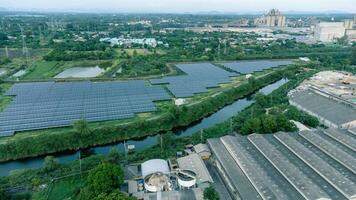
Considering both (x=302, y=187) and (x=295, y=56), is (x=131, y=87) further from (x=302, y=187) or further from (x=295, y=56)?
(x=295, y=56)

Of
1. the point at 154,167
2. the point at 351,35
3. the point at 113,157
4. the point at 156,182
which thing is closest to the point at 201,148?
the point at 154,167

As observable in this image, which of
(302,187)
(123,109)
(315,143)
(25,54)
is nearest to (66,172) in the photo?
(123,109)

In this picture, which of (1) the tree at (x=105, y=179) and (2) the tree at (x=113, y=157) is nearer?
(1) the tree at (x=105, y=179)

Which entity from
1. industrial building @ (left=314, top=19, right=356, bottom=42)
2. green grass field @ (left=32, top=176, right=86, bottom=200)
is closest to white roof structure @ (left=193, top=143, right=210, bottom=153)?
green grass field @ (left=32, top=176, right=86, bottom=200)

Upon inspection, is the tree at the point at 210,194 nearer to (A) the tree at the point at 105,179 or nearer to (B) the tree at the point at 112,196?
(B) the tree at the point at 112,196

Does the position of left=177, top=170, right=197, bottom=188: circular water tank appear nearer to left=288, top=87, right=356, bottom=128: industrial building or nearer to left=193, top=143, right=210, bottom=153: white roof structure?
left=193, top=143, right=210, bottom=153: white roof structure

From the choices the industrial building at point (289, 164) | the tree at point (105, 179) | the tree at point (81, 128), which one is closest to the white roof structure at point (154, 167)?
the tree at point (105, 179)
